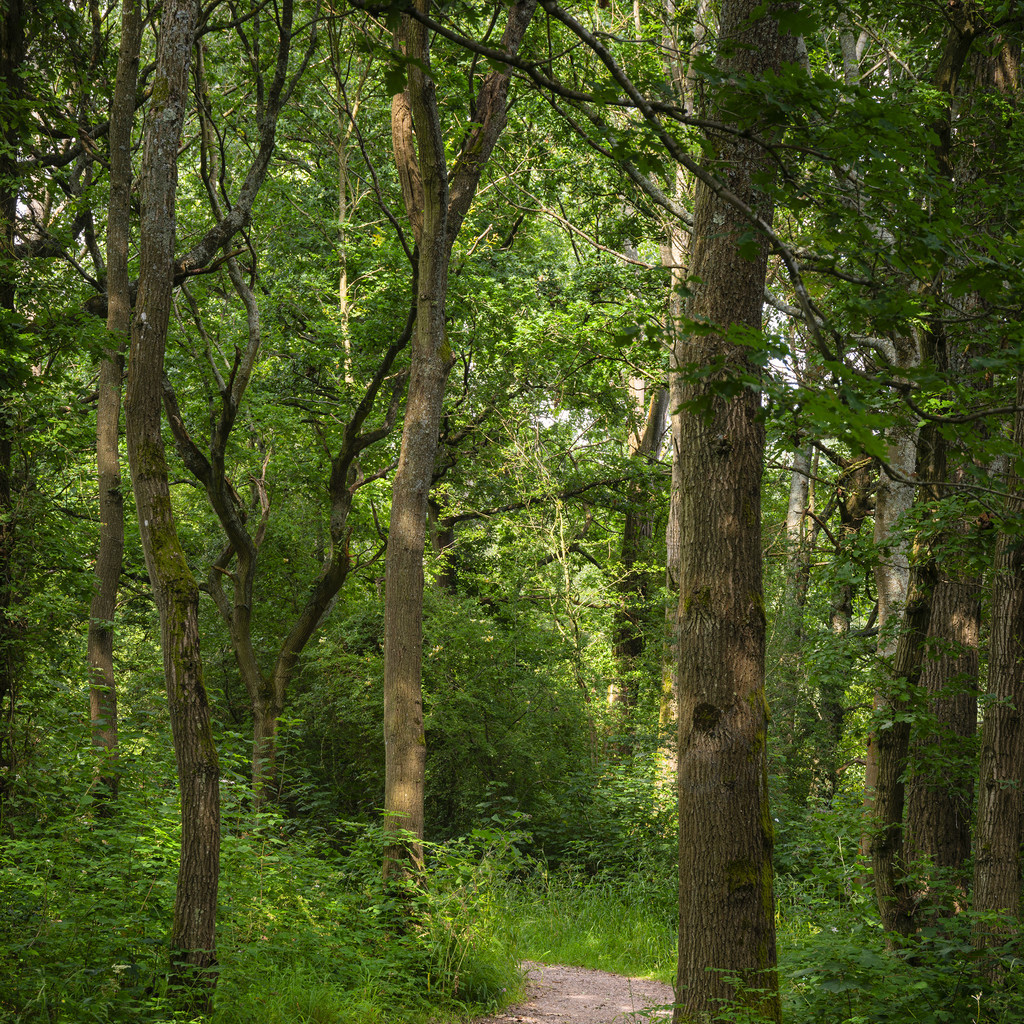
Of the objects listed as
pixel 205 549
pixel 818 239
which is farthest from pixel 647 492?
pixel 818 239

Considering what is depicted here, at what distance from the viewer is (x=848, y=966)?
4148mm

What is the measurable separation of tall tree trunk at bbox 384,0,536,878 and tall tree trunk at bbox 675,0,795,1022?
2.73 metres

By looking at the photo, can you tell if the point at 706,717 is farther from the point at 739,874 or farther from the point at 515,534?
the point at 515,534

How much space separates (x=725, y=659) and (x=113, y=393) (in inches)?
280

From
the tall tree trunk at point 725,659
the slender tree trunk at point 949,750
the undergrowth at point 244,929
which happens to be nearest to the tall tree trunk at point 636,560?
the slender tree trunk at point 949,750

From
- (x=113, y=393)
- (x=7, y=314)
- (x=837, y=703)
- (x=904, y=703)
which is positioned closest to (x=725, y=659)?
(x=904, y=703)

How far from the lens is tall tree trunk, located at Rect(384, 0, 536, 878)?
6238 mm

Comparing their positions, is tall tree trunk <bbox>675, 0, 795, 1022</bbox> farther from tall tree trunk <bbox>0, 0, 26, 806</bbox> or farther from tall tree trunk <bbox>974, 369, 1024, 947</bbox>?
tall tree trunk <bbox>0, 0, 26, 806</bbox>

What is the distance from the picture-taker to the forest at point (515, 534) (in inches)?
134

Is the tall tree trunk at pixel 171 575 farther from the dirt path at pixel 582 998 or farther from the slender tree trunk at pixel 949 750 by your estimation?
the slender tree trunk at pixel 949 750

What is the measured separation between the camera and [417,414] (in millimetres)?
6590

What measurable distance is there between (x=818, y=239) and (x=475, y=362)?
1224cm

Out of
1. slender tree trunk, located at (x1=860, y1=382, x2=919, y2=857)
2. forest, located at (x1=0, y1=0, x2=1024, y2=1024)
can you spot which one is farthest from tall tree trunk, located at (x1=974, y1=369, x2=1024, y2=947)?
slender tree trunk, located at (x1=860, y1=382, x2=919, y2=857)

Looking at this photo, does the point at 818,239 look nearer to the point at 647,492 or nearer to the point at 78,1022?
the point at 78,1022
